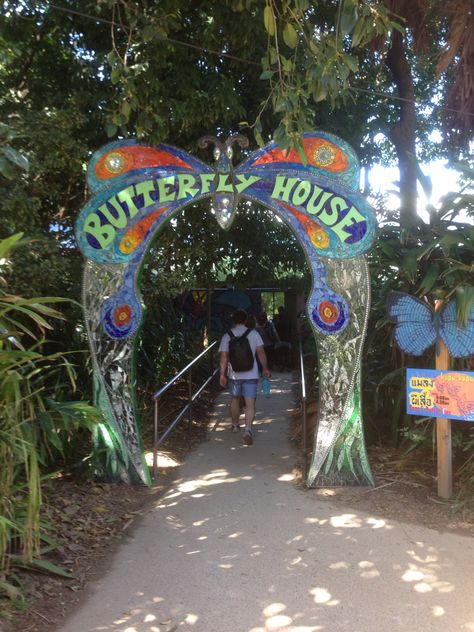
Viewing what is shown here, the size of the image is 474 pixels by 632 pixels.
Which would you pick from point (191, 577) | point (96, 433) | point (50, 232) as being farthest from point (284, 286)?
point (191, 577)

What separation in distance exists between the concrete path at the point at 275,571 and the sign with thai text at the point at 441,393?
1028 mm

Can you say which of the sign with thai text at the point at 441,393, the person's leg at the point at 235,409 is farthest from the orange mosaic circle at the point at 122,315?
the sign with thai text at the point at 441,393

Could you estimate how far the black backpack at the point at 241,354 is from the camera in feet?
23.9

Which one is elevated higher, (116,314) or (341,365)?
(116,314)

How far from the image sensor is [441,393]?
205 inches

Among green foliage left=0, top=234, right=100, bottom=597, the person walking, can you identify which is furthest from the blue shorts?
green foliage left=0, top=234, right=100, bottom=597

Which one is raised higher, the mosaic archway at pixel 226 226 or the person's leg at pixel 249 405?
the mosaic archway at pixel 226 226

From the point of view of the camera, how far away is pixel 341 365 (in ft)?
18.4

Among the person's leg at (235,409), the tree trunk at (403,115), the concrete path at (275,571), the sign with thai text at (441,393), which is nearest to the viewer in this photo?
the concrete path at (275,571)

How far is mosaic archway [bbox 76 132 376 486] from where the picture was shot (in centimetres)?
549

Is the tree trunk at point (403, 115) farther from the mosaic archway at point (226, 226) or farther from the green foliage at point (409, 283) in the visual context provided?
the mosaic archway at point (226, 226)

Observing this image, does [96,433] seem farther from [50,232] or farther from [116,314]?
[50,232]

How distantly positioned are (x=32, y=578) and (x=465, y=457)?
4.15m

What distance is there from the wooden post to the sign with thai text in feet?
0.43
